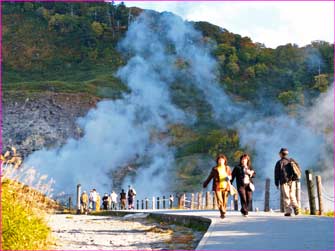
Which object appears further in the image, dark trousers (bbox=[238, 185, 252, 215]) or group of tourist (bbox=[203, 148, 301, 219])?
dark trousers (bbox=[238, 185, 252, 215])

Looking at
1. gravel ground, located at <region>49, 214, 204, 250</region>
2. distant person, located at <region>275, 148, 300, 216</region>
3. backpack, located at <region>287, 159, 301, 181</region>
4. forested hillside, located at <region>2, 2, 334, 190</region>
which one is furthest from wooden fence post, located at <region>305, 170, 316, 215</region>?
forested hillside, located at <region>2, 2, 334, 190</region>

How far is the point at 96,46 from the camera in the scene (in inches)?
4181

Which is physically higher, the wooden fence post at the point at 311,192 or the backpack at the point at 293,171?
the backpack at the point at 293,171

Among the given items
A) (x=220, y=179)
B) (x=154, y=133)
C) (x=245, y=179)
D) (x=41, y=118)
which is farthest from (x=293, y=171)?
(x=154, y=133)

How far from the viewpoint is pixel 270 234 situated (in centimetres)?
1074

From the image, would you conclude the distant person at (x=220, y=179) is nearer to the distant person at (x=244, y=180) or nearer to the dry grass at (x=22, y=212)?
the distant person at (x=244, y=180)

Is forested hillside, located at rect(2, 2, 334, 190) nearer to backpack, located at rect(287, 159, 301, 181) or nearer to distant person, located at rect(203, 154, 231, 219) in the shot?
backpack, located at rect(287, 159, 301, 181)

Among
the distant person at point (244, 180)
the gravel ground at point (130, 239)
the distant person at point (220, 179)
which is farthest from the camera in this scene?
the distant person at point (244, 180)

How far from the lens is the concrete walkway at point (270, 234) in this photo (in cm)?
Answer: 922

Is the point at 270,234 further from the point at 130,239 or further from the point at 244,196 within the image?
the point at 244,196

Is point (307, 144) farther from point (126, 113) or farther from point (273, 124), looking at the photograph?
point (126, 113)

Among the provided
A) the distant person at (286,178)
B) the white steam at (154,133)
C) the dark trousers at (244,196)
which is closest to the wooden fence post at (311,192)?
the distant person at (286,178)

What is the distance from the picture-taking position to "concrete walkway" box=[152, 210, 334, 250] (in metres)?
9.22

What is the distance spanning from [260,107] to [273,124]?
12.6m
